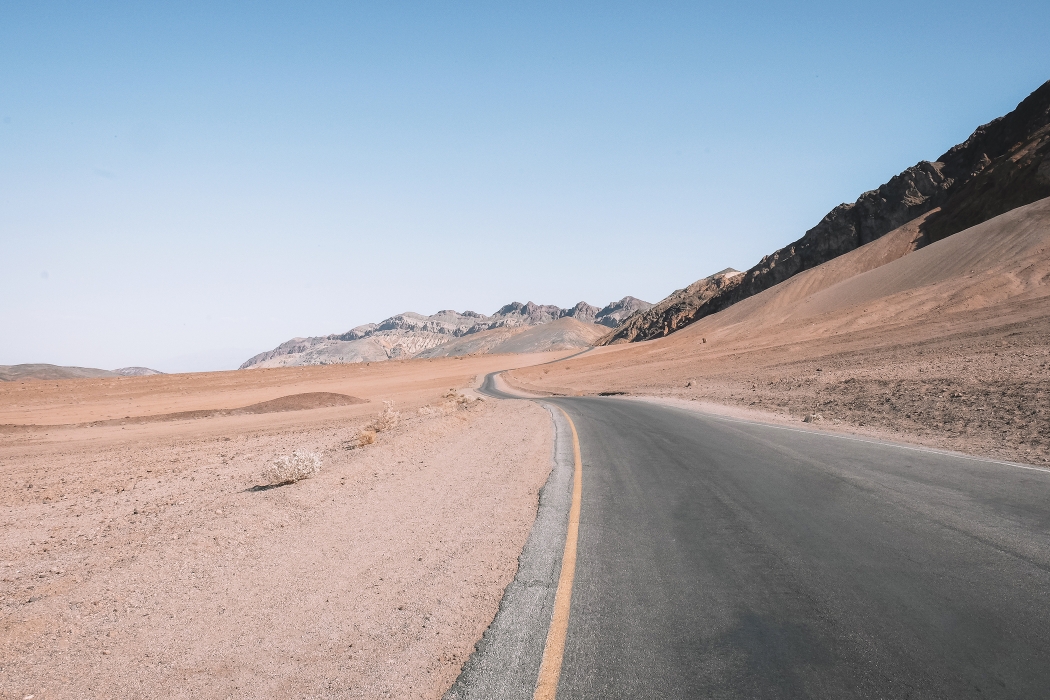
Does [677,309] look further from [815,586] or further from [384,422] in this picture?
[815,586]

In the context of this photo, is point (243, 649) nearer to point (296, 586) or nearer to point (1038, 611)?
point (296, 586)

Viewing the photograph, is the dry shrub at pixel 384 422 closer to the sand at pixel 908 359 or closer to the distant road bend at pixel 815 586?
the distant road bend at pixel 815 586

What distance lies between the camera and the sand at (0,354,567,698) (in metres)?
4.07

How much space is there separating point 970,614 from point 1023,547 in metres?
1.97

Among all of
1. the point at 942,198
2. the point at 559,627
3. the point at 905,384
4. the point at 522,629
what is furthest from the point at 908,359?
the point at 942,198

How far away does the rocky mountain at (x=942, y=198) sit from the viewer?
72.6m

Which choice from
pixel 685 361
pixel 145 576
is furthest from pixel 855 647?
pixel 685 361

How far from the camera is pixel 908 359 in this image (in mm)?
29203

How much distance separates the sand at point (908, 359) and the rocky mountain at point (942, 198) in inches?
423

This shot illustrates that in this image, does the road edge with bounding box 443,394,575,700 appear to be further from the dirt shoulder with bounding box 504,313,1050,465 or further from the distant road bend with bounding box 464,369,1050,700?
the dirt shoulder with bounding box 504,313,1050,465

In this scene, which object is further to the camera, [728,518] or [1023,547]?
[728,518]

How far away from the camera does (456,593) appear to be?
521cm

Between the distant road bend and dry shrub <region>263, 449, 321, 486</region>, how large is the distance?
5.10 m

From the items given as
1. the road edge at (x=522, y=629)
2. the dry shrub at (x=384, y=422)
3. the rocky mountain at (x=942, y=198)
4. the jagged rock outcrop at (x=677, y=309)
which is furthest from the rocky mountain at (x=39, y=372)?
the road edge at (x=522, y=629)
